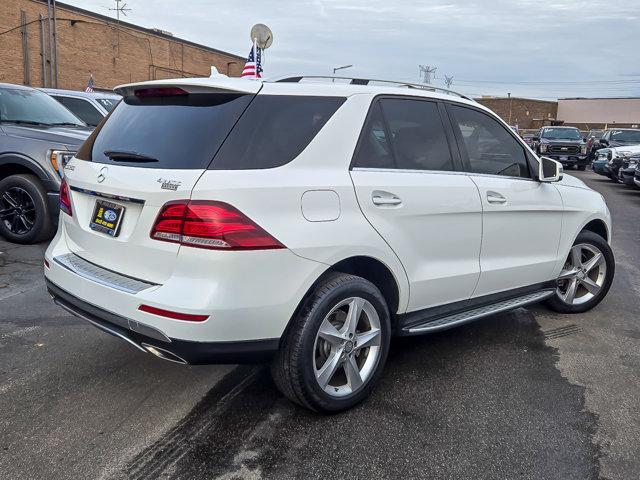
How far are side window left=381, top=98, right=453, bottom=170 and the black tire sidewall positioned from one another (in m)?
0.82

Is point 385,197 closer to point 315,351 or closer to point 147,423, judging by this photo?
point 315,351

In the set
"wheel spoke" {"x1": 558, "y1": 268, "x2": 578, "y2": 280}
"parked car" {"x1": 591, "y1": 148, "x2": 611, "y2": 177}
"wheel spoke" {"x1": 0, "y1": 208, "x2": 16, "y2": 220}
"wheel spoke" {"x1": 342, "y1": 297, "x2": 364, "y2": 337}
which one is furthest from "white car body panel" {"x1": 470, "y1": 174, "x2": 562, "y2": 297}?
"parked car" {"x1": 591, "y1": 148, "x2": 611, "y2": 177}

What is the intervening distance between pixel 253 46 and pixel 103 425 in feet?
30.2

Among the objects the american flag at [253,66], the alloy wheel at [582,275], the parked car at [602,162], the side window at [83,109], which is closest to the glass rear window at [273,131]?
the alloy wheel at [582,275]

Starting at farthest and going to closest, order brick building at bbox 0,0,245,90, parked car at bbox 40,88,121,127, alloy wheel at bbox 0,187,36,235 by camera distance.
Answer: brick building at bbox 0,0,245,90 < parked car at bbox 40,88,121,127 < alloy wheel at bbox 0,187,36,235

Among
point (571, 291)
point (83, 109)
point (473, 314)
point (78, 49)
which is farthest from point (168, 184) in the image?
point (78, 49)

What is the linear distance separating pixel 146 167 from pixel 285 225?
79cm

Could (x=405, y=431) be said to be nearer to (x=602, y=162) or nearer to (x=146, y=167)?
(x=146, y=167)

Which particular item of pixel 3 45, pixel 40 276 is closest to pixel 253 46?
pixel 40 276

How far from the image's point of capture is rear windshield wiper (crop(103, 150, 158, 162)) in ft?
9.84

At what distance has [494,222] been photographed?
399 centimetres

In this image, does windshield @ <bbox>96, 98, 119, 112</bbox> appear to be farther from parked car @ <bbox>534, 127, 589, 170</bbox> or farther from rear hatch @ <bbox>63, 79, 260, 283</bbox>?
parked car @ <bbox>534, 127, 589, 170</bbox>

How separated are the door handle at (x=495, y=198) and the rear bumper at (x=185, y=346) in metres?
1.92

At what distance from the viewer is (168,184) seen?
9.04 feet
